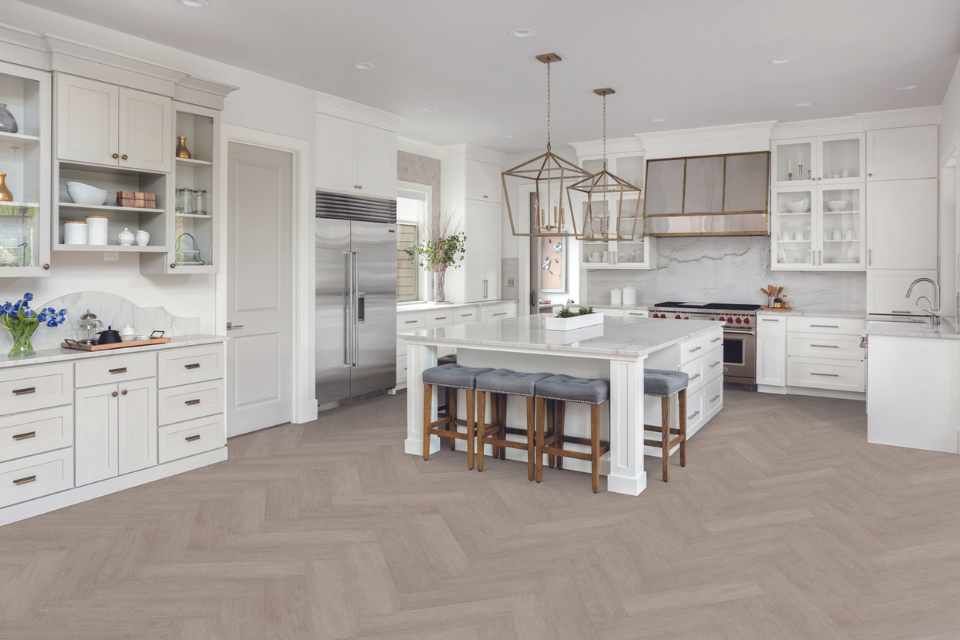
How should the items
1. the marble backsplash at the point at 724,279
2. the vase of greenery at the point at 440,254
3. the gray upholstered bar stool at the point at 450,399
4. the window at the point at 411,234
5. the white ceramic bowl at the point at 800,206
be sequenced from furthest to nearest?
the vase of greenery at the point at 440,254 → the window at the point at 411,234 → the marble backsplash at the point at 724,279 → the white ceramic bowl at the point at 800,206 → the gray upholstered bar stool at the point at 450,399

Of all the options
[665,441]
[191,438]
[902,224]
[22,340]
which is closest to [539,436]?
[665,441]

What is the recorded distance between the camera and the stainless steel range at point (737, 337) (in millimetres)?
7141

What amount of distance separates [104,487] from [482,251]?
5.45 metres

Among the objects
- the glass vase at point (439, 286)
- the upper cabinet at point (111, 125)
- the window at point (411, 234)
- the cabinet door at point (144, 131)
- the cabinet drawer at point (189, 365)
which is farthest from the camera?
the glass vase at point (439, 286)

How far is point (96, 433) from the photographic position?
394 cm

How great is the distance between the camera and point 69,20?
166 inches

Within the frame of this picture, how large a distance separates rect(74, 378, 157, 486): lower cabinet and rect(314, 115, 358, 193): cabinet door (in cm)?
247

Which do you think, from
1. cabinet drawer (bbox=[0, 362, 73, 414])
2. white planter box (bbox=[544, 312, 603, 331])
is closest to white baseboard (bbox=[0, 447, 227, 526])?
cabinet drawer (bbox=[0, 362, 73, 414])

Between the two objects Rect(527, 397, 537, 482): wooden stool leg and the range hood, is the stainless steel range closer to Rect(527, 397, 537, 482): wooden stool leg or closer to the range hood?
the range hood

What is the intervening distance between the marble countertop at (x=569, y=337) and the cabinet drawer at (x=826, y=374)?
206cm

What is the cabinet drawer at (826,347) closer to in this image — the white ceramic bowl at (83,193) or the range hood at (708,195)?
the range hood at (708,195)

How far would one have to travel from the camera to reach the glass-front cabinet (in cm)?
380

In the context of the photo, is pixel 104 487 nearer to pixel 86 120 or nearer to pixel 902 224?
pixel 86 120

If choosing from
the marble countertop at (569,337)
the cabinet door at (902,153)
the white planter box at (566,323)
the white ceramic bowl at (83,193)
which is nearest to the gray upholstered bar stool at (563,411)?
the marble countertop at (569,337)
